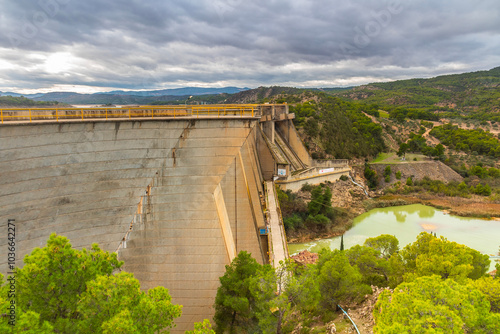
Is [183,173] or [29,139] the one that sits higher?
[29,139]

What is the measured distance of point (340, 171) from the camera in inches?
1347

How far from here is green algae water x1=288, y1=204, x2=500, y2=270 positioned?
2389 centimetres

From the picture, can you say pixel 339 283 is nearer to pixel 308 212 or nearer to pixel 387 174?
pixel 308 212

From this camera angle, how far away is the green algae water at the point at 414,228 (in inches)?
941

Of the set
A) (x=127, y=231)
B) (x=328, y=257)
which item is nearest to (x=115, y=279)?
(x=127, y=231)

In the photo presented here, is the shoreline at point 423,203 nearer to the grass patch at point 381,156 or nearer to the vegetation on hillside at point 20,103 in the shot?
the grass patch at point 381,156

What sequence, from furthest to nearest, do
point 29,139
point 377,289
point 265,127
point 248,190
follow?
1. point 265,127
2. point 248,190
3. point 377,289
4. point 29,139

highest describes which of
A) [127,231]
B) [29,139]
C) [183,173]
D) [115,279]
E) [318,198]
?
[29,139]

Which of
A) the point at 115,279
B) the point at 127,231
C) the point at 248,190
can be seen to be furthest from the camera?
the point at 248,190

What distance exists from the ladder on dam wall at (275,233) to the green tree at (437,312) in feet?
27.2

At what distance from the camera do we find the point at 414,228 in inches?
1076

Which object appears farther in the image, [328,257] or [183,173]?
[328,257]

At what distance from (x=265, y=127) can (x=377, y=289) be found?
17526mm

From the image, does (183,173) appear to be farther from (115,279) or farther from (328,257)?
(328,257)
